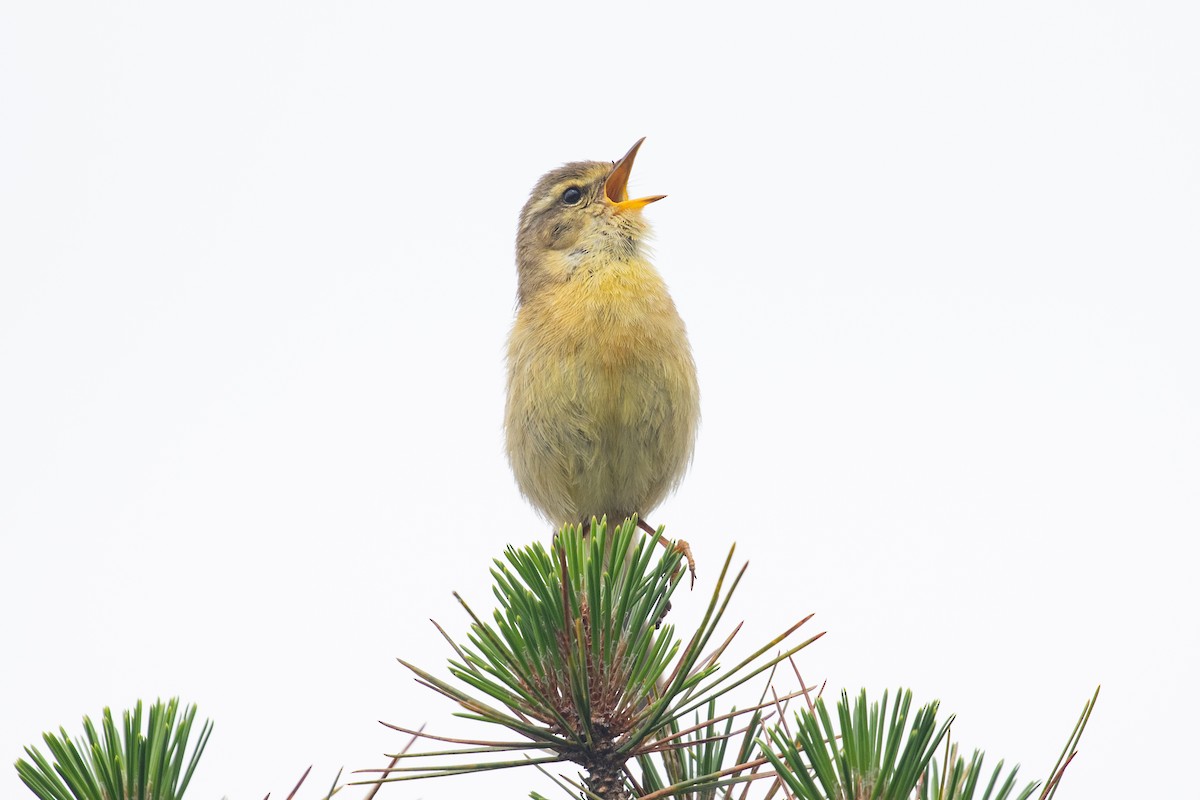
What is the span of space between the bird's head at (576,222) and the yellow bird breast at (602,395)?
0.21 metres

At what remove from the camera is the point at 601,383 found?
18.1 feet

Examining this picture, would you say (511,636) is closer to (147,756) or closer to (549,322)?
(147,756)

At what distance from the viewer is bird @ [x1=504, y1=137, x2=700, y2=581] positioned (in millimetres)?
5531

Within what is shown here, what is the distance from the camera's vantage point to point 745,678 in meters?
2.59

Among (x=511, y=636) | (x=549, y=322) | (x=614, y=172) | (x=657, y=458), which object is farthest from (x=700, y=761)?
(x=614, y=172)

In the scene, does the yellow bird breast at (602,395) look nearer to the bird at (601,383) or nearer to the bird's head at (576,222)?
the bird at (601,383)

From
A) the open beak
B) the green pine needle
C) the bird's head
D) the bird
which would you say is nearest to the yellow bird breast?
the bird

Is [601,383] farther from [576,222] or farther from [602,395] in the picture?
[576,222]

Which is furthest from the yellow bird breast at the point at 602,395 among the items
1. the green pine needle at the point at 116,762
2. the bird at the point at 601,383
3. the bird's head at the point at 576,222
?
the green pine needle at the point at 116,762

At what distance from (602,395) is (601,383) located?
56mm

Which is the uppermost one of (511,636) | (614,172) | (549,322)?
(614,172)

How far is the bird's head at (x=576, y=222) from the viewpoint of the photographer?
20.5 ft

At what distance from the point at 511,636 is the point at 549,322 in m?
3.29

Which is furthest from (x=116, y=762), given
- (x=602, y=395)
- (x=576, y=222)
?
(x=576, y=222)
